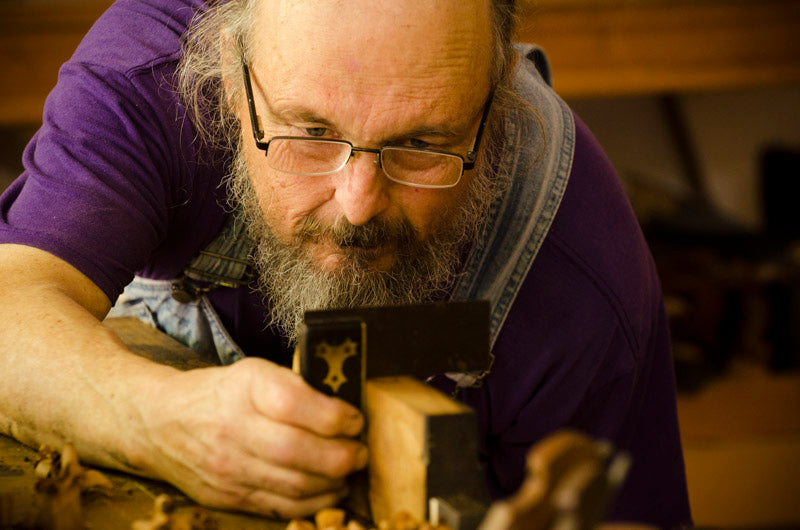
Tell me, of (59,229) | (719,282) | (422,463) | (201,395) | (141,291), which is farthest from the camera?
(719,282)

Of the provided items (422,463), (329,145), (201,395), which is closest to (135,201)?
(329,145)

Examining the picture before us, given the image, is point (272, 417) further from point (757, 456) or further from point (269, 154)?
point (757, 456)

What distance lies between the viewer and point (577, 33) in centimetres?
264

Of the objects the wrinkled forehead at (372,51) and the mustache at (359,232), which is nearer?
the wrinkled forehead at (372,51)

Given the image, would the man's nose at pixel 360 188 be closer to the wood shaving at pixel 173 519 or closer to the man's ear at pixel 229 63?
the man's ear at pixel 229 63

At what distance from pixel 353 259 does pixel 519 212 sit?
12.0 inches

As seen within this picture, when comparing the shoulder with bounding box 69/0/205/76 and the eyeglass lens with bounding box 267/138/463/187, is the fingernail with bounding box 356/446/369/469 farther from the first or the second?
the shoulder with bounding box 69/0/205/76

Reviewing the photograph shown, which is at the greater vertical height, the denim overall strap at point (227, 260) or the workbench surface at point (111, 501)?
the workbench surface at point (111, 501)

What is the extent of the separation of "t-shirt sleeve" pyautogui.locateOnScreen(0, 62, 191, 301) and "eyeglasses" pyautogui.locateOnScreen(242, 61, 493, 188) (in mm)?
159

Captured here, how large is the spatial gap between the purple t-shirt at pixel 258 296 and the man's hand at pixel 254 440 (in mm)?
342

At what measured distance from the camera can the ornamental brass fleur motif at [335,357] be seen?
2.47ft

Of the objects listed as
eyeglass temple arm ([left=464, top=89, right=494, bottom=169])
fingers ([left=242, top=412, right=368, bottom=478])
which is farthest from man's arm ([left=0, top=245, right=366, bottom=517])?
eyeglass temple arm ([left=464, top=89, right=494, bottom=169])

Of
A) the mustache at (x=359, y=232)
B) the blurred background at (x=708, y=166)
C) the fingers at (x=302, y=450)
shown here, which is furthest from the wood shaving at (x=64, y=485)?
the blurred background at (x=708, y=166)

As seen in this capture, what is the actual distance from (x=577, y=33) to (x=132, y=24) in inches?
66.4
